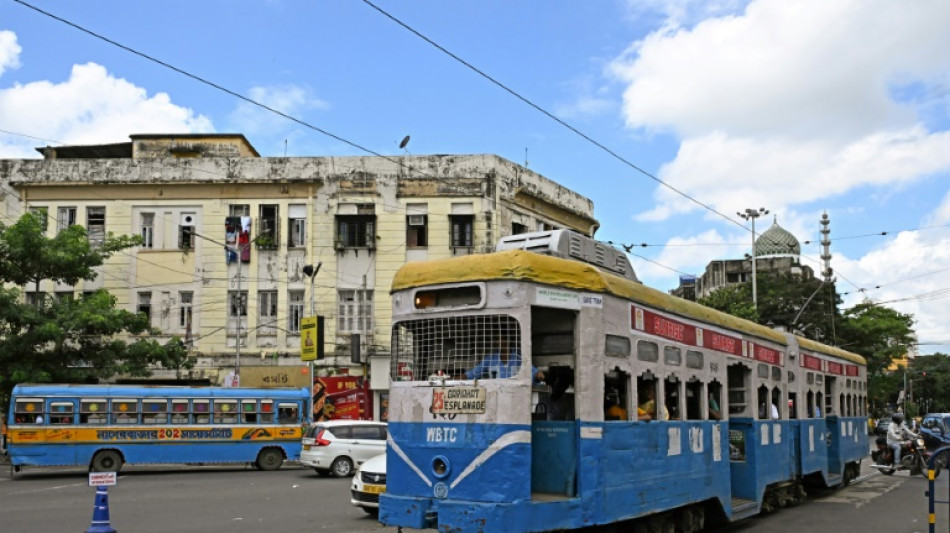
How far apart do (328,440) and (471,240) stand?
1223 cm

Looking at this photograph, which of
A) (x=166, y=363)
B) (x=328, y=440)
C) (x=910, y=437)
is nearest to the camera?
(x=910, y=437)

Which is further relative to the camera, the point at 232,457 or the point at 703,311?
the point at 232,457

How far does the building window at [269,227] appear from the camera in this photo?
3238cm

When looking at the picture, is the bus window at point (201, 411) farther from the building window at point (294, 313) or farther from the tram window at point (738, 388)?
the tram window at point (738, 388)

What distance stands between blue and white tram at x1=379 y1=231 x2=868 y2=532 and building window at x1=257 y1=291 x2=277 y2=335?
77.3 ft

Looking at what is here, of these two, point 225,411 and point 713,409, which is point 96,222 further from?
point 713,409

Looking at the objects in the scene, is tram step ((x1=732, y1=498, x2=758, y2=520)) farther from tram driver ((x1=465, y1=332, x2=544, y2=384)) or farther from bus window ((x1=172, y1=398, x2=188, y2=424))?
bus window ((x1=172, y1=398, x2=188, y2=424))

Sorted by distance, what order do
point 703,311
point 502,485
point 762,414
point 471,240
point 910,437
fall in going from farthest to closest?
point 471,240 → point 910,437 → point 762,414 → point 703,311 → point 502,485

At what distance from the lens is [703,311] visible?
433 inches

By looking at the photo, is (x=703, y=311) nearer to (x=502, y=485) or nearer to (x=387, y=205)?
(x=502, y=485)

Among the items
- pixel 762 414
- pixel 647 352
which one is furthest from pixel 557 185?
pixel 647 352

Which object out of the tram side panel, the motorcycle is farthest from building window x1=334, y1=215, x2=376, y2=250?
the tram side panel

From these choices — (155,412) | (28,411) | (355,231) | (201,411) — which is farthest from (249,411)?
(355,231)

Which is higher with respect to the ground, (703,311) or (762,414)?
(703,311)
